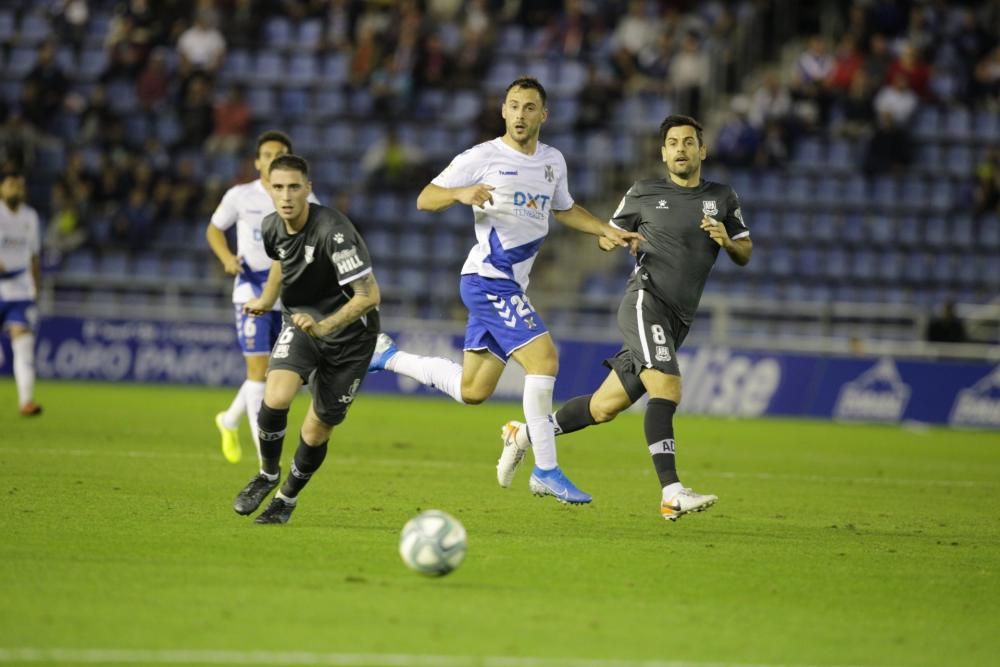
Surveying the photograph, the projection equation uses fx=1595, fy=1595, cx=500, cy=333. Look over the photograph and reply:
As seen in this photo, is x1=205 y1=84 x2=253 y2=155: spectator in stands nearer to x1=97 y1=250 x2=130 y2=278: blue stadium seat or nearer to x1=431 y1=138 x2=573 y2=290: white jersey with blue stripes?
x1=97 y1=250 x2=130 y2=278: blue stadium seat

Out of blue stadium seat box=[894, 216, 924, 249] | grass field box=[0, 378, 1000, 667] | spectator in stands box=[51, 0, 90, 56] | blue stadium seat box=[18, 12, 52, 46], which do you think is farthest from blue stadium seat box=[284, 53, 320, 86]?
grass field box=[0, 378, 1000, 667]

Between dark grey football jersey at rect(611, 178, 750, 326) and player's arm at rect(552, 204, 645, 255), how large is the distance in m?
0.15

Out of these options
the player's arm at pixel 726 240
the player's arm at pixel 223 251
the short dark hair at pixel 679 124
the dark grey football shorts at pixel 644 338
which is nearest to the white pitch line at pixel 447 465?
the player's arm at pixel 223 251

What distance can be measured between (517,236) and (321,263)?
6.22ft

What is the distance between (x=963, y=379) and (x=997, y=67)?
865 cm

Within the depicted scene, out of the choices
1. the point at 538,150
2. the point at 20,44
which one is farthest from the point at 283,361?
the point at 20,44

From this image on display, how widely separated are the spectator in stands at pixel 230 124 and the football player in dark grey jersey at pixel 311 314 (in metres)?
18.3

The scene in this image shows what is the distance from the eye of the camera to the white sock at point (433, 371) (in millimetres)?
10965

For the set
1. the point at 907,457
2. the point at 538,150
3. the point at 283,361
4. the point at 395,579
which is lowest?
the point at 907,457

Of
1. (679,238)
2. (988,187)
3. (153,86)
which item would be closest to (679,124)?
(679,238)

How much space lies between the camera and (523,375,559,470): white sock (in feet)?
33.6

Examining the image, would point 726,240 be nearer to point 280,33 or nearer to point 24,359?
point 24,359

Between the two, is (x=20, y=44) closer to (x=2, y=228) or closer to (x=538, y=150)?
(x=2, y=228)

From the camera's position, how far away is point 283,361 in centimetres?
892
